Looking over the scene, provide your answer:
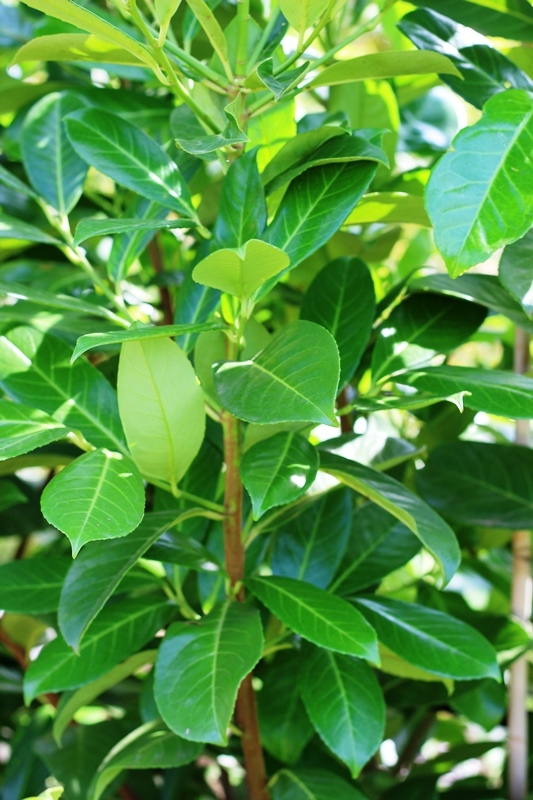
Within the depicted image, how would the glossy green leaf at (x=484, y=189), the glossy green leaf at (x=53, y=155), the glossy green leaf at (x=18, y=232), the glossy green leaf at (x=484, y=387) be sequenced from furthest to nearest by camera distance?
the glossy green leaf at (x=53, y=155) → the glossy green leaf at (x=18, y=232) → the glossy green leaf at (x=484, y=387) → the glossy green leaf at (x=484, y=189)

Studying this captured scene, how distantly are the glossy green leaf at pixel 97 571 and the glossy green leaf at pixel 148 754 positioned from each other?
14cm

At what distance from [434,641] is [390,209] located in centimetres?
34

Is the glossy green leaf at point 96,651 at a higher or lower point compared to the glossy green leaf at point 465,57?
lower

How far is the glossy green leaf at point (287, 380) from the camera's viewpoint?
45 cm

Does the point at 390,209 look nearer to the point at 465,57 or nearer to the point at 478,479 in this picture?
the point at 465,57

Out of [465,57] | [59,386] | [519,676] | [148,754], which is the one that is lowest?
[519,676]

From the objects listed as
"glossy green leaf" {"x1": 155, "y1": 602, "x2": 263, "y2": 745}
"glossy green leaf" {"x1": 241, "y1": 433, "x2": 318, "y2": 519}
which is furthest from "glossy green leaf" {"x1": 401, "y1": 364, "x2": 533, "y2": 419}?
"glossy green leaf" {"x1": 155, "y1": 602, "x2": 263, "y2": 745}

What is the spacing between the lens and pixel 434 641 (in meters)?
0.65

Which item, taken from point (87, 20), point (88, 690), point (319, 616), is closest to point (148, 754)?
point (88, 690)

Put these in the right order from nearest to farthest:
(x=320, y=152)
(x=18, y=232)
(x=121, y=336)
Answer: (x=121, y=336) → (x=320, y=152) → (x=18, y=232)

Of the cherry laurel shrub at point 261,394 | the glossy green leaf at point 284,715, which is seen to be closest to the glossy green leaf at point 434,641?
the cherry laurel shrub at point 261,394

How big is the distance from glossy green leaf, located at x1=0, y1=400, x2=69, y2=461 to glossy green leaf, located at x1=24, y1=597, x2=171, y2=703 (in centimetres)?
18

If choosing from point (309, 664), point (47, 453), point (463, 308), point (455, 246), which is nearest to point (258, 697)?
point (309, 664)

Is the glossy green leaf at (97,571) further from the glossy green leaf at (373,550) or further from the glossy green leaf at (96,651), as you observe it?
the glossy green leaf at (373,550)
